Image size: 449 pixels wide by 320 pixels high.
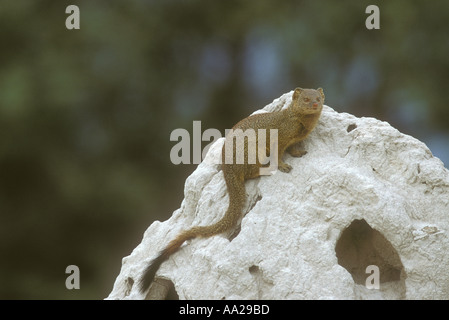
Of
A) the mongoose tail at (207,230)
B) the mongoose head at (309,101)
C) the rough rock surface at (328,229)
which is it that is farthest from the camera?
the mongoose head at (309,101)

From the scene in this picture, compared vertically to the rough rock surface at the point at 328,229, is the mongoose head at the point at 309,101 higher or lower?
higher

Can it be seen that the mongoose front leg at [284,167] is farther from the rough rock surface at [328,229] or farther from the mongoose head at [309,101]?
the mongoose head at [309,101]

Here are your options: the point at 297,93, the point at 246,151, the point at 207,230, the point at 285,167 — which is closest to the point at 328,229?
the point at 285,167

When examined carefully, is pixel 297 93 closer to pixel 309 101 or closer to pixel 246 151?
pixel 309 101

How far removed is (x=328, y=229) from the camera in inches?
159

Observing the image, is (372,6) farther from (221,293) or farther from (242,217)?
(221,293)

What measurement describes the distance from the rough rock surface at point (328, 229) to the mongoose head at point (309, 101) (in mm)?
129

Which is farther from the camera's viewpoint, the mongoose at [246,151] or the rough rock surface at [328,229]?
A: the mongoose at [246,151]

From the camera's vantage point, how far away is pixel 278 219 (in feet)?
13.5

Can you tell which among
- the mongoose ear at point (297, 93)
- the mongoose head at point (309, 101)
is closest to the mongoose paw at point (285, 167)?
the mongoose head at point (309, 101)

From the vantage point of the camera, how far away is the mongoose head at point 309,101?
448 centimetres

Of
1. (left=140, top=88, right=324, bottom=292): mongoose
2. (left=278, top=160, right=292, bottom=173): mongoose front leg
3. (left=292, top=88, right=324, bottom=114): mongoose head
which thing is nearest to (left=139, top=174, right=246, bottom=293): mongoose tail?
(left=140, top=88, right=324, bottom=292): mongoose

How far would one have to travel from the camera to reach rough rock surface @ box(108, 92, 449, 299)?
12.9ft

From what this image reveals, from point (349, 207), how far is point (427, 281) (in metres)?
0.53
